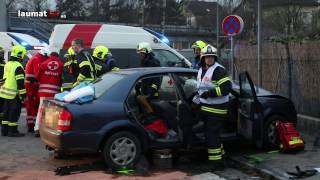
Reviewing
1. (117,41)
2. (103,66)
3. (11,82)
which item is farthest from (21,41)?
(103,66)

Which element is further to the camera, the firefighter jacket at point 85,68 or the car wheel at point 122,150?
the firefighter jacket at point 85,68

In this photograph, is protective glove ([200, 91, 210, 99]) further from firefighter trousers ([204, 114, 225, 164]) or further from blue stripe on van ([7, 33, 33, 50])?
blue stripe on van ([7, 33, 33, 50])

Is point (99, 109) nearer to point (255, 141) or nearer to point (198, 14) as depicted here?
point (255, 141)

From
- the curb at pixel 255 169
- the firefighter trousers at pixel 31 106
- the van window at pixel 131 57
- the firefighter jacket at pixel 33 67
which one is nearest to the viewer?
the curb at pixel 255 169

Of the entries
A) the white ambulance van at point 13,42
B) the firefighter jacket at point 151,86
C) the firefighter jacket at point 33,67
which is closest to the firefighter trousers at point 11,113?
the firefighter jacket at point 33,67

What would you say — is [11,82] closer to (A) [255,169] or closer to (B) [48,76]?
(B) [48,76]

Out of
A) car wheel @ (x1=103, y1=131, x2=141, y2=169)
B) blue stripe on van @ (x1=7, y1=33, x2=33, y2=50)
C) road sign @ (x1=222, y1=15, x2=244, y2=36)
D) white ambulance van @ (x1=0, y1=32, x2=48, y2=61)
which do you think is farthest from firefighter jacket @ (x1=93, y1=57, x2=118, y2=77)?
blue stripe on van @ (x1=7, y1=33, x2=33, y2=50)

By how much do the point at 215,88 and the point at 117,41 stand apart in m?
6.56

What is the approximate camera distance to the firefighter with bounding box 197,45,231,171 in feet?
27.1

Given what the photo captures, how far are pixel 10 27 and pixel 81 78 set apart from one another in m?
34.1

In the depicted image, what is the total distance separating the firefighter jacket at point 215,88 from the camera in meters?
8.24

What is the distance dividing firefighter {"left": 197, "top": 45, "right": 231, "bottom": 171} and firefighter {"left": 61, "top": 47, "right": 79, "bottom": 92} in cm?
363

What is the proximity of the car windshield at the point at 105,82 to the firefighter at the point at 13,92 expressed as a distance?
3322mm

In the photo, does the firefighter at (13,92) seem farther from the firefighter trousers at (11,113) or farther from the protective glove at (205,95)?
the protective glove at (205,95)
